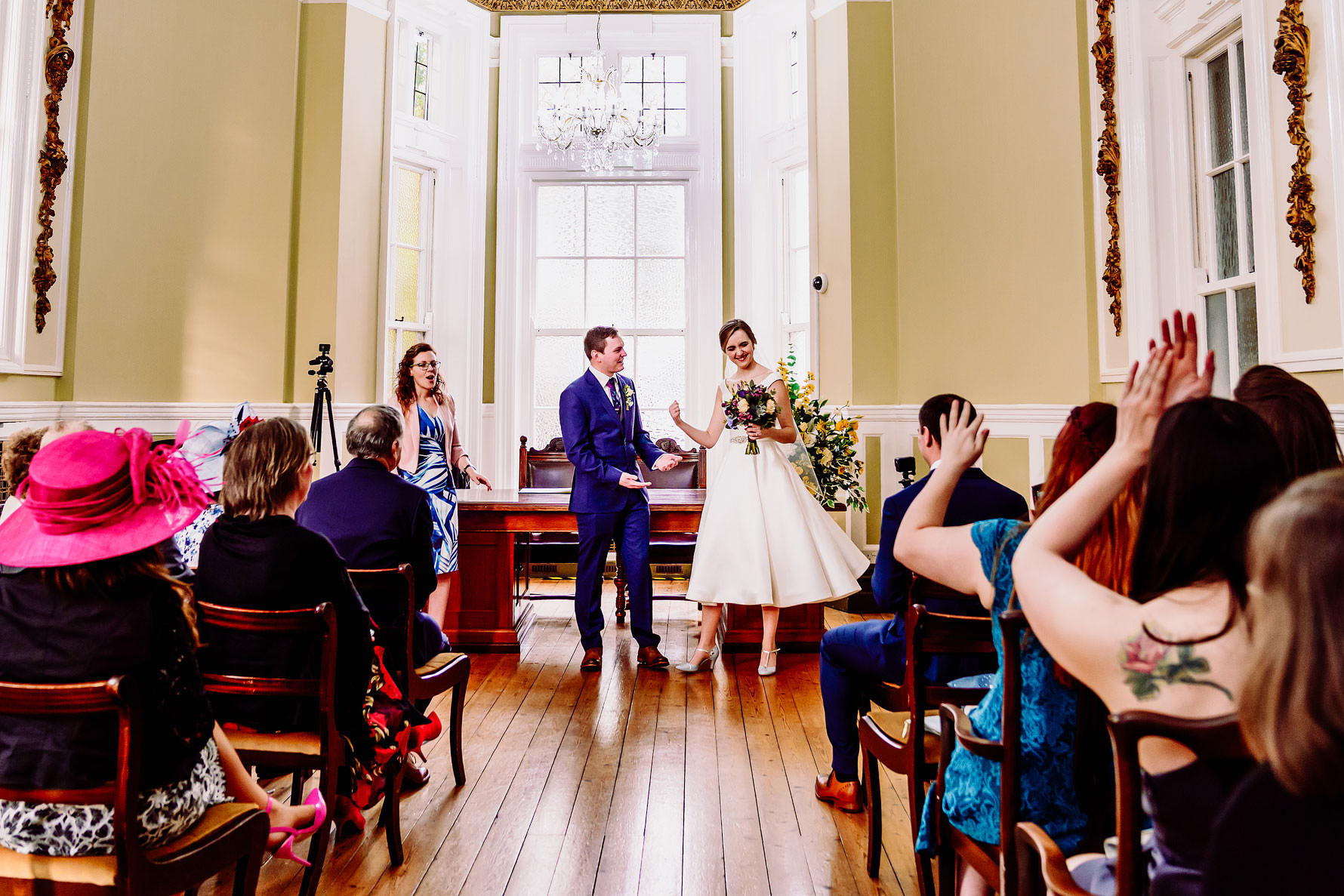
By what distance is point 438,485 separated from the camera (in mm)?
4312

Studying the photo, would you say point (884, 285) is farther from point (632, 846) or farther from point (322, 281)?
point (632, 846)

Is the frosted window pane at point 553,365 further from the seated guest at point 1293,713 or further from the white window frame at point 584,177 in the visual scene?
the seated guest at point 1293,713

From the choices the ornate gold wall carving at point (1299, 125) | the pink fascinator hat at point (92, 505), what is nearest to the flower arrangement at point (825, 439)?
the ornate gold wall carving at point (1299, 125)

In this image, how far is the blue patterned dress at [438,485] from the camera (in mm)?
4266

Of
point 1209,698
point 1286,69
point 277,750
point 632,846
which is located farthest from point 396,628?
point 1286,69

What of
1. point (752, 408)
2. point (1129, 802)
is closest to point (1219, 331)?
point (752, 408)

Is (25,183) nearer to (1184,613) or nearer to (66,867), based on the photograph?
(66,867)

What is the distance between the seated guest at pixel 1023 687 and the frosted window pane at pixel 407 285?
19.2 ft

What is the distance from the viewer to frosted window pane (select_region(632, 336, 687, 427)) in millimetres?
7512

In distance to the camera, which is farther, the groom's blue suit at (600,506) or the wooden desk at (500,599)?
the wooden desk at (500,599)

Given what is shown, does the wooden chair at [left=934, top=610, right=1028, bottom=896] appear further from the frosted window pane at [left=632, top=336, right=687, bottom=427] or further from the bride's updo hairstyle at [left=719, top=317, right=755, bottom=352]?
the frosted window pane at [left=632, top=336, right=687, bottom=427]

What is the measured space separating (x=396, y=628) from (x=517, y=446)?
16.1 feet

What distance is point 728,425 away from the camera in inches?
175

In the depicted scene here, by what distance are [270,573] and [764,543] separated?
2748 mm
